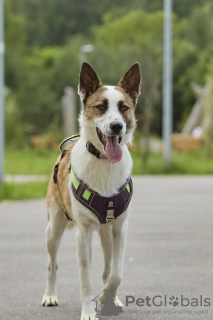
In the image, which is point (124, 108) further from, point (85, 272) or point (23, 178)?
point (23, 178)

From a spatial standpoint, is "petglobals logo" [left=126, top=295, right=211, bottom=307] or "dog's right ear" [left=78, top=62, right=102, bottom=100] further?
"petglobals logo" [left=126, top=295, right=211, bottom=307]

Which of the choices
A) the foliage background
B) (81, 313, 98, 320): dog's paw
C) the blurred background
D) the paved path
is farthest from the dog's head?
the foliage background

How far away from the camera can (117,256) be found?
20.3 ft

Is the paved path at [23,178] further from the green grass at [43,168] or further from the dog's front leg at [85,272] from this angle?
the dog's front leg at [85,272]

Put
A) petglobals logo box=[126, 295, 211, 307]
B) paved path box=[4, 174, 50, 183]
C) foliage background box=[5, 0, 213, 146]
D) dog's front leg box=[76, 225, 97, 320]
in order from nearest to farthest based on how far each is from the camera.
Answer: dog's front leg box=[76, 225, 97, 320]
petglobals logo box=[126, 295, 211, 307]
paved path box=[4, 174, 50, 183]
foliage background box=[5, 0, 213, 146]

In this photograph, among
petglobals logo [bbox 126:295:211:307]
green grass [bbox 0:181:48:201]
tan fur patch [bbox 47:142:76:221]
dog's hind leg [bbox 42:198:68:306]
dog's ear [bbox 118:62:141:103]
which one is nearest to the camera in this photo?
dog's ear [bbox 118:62:141:103]

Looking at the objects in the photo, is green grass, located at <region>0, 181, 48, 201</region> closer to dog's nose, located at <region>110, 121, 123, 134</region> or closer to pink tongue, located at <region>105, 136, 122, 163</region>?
pink tongue, located at <region>105, 136, 122, 163</region>

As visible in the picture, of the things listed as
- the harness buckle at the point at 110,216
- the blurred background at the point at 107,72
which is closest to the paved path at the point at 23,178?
the blurred background at the point at 107,72

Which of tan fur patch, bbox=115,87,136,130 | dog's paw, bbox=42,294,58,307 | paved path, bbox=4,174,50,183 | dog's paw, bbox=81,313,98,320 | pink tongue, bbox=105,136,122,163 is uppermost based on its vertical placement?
tan fur patch, bbox=115,87,136,130

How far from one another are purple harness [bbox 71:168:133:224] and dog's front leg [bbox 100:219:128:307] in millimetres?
84

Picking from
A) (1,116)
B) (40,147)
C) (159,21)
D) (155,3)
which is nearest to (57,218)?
(1,116)

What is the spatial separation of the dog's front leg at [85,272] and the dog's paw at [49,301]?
0.77 metres

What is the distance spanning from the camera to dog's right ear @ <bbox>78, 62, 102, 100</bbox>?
6242 mm

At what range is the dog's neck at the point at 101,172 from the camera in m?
6.22
